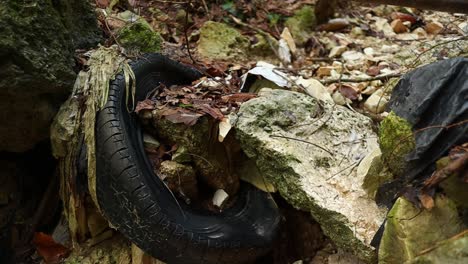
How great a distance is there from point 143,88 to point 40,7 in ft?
2.06

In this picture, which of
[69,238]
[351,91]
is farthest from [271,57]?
[69,238]

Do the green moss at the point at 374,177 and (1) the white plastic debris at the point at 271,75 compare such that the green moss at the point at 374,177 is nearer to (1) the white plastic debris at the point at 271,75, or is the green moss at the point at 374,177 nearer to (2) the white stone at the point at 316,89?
(2) the white stone at the point at 316,89

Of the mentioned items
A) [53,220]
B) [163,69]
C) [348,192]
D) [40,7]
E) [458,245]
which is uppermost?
[40,7]

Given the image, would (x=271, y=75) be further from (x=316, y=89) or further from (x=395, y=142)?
(x=395, y=142)

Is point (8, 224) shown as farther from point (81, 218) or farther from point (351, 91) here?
point (351, 91)

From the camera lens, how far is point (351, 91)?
2.60m

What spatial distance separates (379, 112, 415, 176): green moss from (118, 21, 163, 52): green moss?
5.26ft

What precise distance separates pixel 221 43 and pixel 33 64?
155cm

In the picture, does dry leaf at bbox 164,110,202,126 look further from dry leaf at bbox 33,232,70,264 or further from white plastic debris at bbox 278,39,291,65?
white plastic debris at bbox 278,39,291,65

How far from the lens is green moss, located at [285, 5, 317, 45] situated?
3566 millimetres

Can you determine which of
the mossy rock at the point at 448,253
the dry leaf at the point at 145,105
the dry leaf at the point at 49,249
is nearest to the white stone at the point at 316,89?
the dry leaf at the point at 145,105

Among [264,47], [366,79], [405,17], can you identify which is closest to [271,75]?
[366,79]

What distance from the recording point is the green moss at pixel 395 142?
163 cm

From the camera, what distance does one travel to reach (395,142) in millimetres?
1679
